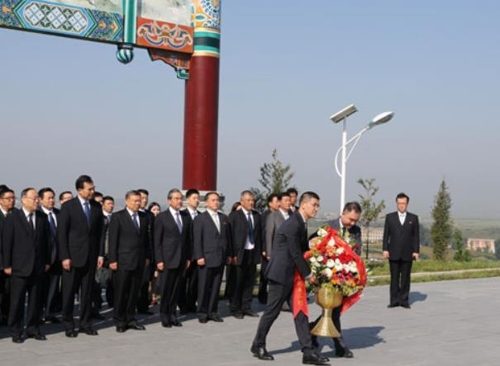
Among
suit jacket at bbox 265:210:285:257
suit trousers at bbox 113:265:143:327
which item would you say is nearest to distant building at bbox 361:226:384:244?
suit jacket at bbox 265:210:285:257

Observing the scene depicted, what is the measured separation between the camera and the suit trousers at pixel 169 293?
32.1ft

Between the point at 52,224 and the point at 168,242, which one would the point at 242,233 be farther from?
the point at 52,224

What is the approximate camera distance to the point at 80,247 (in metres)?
8.91

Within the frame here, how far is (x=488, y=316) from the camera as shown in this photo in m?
11.3

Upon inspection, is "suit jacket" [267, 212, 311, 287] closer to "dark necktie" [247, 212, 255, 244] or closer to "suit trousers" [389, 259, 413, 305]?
"dark necktie" [247, 212, 255, 244]

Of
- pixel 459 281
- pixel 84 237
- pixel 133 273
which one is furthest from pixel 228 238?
pixel 459 281

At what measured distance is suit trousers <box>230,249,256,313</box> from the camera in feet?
35.3

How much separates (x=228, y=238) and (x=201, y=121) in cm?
377

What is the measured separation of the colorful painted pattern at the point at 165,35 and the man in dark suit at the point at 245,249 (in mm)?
3802

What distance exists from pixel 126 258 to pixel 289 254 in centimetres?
243

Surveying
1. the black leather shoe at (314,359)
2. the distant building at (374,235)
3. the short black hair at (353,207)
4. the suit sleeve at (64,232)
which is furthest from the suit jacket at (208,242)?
the distant building at (374,235)

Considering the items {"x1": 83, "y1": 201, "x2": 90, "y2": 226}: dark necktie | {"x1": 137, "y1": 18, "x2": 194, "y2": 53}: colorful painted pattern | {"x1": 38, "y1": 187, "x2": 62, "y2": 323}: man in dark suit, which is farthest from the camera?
{"x1": 137, "y1": 18, "x2": 194, "y2": 53}: colorful painted pattern

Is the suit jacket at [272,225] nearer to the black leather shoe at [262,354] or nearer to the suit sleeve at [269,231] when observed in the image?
the suit sleeve at [269,231]

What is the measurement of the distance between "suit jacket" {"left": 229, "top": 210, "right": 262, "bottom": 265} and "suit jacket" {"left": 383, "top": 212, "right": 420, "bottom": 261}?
2350 mm
